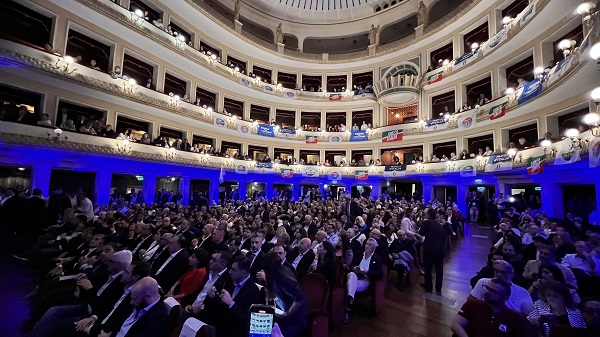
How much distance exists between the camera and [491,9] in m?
15.6

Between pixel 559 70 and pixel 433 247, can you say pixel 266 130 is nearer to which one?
pixel 559 70

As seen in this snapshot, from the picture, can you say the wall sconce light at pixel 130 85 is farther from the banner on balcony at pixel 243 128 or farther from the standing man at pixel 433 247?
the standing man at pixel 433 247

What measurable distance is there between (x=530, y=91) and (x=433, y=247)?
9.28 metres

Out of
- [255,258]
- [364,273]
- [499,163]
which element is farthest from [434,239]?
[499,163]

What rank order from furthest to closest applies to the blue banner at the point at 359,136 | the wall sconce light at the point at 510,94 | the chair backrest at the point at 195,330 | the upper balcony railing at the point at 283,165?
1. the blue banner at the point at 359,136
2. the wall sconce light at the point at 510,94
3. the upper balcony railing at the point at 283,165
4. the chair backrest at the point at 195,330

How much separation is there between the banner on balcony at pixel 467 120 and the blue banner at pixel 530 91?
15.2 ft

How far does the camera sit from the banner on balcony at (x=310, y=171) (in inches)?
864

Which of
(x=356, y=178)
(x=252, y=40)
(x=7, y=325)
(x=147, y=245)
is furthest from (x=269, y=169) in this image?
(x=7, y=325)

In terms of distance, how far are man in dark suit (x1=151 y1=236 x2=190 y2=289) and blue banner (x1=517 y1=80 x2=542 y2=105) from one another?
12569 mm

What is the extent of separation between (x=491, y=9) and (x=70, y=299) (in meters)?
A: 21.5

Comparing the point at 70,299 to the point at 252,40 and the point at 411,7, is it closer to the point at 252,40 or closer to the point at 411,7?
the point at 252,40

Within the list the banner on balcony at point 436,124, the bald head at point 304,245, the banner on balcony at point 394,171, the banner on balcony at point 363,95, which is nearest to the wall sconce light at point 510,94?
the banner on balcony at point 436,124

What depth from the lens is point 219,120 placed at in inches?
724

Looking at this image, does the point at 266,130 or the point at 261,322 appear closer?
the point at 261,322
